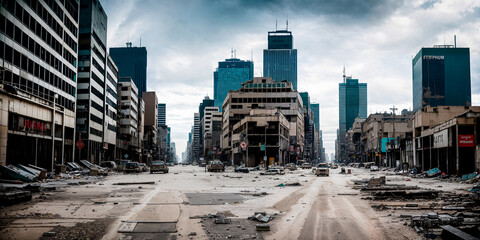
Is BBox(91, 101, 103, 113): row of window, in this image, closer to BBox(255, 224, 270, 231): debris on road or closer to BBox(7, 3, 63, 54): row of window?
BBox(7, 3, 63, 54): row of window

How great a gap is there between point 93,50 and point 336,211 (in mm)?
72097

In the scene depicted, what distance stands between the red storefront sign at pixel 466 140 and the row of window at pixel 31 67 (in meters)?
52.7

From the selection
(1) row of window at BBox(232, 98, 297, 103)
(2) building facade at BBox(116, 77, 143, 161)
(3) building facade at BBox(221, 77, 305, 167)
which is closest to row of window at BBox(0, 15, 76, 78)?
(2) building facade at BBox(116, 77, 143, 161)

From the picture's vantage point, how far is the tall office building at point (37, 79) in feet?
136

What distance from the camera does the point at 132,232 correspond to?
1085 centimetres

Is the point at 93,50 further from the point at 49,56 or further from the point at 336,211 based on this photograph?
the point at 336,211

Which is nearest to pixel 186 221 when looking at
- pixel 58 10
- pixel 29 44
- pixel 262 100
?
pixel 29 44

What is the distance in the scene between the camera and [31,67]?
49906mm

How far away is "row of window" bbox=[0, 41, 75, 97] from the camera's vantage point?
43022 millimetres

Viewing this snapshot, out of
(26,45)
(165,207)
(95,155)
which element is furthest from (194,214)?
(95,155)

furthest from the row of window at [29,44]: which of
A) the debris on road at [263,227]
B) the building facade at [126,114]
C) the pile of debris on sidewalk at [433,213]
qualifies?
the building facade at [126,114]

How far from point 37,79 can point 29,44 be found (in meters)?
4.93

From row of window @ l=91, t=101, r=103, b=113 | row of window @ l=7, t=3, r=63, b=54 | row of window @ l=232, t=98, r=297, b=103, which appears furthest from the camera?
row of window @ l=232, t=98, r=297, b=103

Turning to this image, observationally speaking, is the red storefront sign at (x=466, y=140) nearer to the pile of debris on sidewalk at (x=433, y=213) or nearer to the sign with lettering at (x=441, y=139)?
the sign with lettering at (x=441, y=139)
